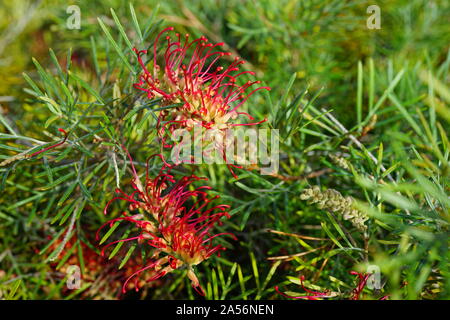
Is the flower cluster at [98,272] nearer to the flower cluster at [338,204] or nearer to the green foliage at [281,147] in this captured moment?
the green foliage at [281,147]

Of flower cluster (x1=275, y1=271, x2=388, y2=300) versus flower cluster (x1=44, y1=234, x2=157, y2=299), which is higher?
flower cluster (x1=275, y1=271, x2=388, y2=300)

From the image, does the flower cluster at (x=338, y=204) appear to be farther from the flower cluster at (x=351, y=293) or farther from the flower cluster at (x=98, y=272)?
the flower cluster at (x=98, y=272)

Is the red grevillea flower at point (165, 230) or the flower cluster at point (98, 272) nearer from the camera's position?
the red grevillea flower at point (165, 230)

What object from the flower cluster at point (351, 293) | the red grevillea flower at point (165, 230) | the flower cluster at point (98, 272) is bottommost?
the flower cluster at point (98, 272)

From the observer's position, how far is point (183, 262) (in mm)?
364

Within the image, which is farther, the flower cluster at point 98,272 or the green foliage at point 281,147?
the flower cluster at point 98,272

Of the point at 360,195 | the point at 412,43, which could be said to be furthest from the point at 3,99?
the point at 412,43

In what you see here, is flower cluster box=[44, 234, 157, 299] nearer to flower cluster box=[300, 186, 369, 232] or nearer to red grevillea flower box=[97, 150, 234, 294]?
red grevillea flower box=[97, 150, 234, 294]

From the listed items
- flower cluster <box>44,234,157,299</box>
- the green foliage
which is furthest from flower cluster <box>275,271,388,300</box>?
flower cluster <box>44,234,157,299</box>

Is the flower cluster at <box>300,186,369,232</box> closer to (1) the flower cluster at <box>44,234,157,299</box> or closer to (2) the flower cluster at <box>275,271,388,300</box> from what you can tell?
(2) the flower cluster at <box>275,271,388,300</box>

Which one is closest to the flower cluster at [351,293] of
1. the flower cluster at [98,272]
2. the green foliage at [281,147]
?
the green foliage at [281,147]

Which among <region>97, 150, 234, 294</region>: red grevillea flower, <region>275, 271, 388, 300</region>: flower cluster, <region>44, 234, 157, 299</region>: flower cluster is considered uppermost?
<region>97, 150, 234, 294</region>: red grevillea flower

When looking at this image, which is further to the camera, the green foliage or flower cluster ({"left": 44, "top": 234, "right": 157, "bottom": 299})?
flower cluster ({"left": 44, "top": 234, "right": 157, "bottom": 299})

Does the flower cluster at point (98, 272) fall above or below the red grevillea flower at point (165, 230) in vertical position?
below
